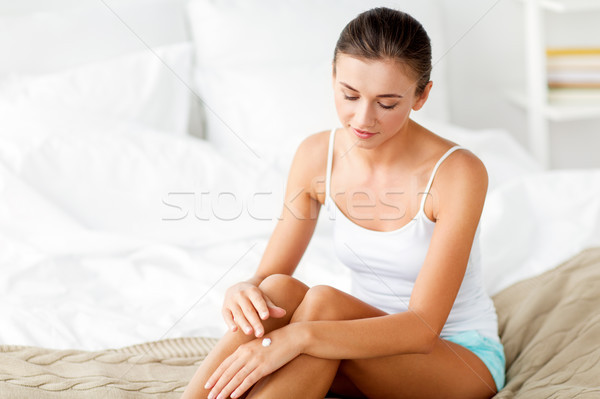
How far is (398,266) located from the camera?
1313 mm

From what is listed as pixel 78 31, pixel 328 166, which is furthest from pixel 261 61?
pixel 328 166

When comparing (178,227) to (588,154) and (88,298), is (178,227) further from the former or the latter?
(588,154)

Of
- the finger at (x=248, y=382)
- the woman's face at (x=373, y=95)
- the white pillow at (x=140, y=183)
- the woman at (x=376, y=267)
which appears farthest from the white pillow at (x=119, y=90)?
the finger at (x=248, y=382)

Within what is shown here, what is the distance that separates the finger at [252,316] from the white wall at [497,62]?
199 centimetres

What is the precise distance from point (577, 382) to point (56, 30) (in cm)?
189

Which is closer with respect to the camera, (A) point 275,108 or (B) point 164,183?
(B) point 164,183

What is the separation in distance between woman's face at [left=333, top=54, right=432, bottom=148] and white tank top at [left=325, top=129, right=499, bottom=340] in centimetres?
14

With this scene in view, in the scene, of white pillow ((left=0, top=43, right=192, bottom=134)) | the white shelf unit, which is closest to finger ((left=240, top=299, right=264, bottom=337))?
white pillow ((left=0, top=43, right=192, bottom=134))

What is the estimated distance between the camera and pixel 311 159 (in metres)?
1.41

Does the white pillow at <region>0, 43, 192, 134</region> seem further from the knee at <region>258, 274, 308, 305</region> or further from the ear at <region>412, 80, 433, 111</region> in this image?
the ear at <region>412, 80, 433, 111</region>

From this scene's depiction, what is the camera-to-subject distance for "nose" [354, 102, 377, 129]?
1152 mm

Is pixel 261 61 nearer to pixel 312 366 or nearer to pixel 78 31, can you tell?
pixel 78 31

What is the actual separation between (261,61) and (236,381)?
1.59 meters

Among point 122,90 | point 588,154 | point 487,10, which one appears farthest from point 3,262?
point 588,154
